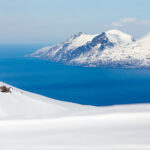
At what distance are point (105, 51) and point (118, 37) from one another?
1991cm

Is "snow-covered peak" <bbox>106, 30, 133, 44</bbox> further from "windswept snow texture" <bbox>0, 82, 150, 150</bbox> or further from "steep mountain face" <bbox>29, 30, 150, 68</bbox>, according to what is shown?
"windswept snow texture" <bbox>0, 82, 150, 150</bbox>

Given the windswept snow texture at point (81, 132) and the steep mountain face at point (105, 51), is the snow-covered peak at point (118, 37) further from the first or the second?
the windswept snow texture at point (81, 132)

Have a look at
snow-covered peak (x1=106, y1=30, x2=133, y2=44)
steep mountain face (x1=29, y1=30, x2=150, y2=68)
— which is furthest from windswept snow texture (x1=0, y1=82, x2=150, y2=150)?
snow-covered peak (x1=106, y1=30, x2=133, y2=44)

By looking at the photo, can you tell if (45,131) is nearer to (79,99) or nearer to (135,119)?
(135,119)

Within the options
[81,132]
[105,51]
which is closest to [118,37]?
[105,51]

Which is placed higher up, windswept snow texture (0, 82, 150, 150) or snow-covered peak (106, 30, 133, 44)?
snow-covered peak (106, 30, 133, 44)

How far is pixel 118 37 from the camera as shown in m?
192

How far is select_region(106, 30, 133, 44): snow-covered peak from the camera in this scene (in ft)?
602

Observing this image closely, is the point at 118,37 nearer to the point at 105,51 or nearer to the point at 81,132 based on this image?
the point at 105,51

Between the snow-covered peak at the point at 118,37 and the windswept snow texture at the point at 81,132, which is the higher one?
the snow-covered peak at the point at 118,37

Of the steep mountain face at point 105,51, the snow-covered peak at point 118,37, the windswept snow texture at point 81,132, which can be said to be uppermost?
the snow-covered peak at point 118,37

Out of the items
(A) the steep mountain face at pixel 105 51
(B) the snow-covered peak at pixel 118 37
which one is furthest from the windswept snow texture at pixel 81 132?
(B) the snow-covered peak at pixel 118 37

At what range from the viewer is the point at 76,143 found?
6.38 m

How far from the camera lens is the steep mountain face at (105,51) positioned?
513ft
